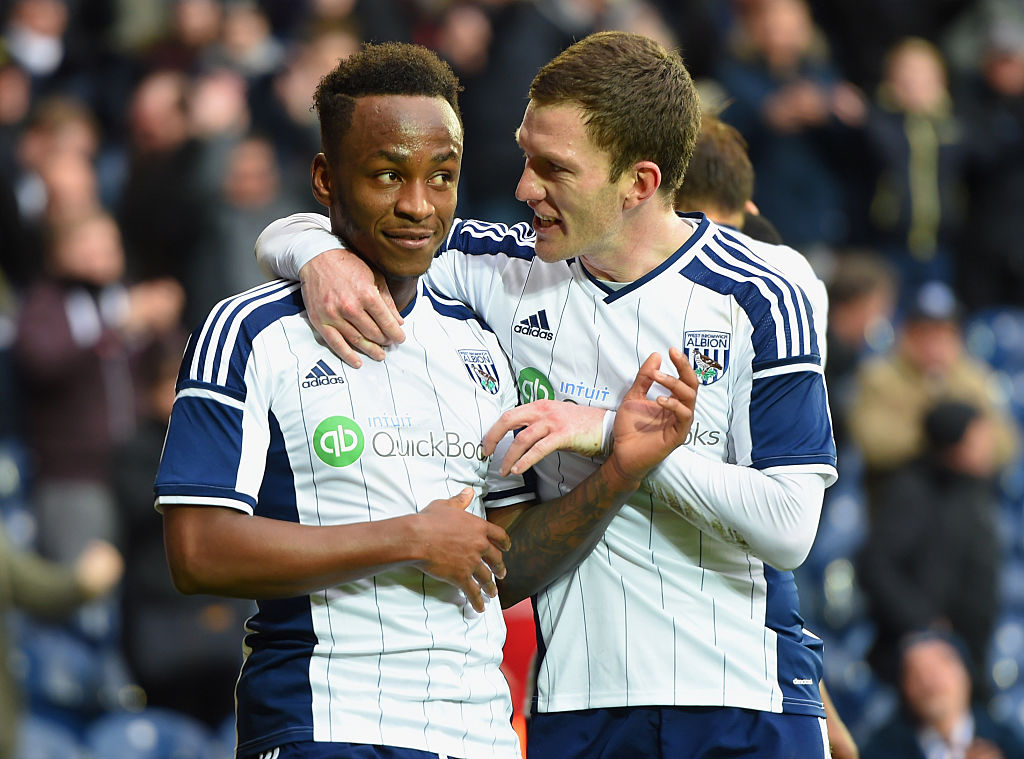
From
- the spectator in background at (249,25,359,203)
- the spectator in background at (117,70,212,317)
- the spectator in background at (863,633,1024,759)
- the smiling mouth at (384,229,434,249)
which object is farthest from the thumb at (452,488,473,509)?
the spectator in background at (249,25,359,203)

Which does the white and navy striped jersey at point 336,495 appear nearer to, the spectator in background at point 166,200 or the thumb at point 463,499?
the thumb at point 463,499

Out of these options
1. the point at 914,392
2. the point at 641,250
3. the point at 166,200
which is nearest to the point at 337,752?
the point at 641,250

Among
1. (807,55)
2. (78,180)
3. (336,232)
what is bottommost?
(336,232)

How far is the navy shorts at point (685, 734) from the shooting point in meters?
3.18

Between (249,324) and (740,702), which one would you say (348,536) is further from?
(740,702)

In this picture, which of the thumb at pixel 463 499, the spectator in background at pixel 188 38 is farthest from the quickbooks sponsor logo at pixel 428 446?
the spectator in background at pixel 188 38

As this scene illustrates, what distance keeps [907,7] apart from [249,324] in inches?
396

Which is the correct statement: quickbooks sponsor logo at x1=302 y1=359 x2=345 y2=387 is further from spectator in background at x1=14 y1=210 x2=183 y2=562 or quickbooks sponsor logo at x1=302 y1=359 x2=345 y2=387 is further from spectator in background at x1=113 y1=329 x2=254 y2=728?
spectator in background at x1=14 y1=210 x2=183 y2=562

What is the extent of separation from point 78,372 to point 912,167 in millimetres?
5932

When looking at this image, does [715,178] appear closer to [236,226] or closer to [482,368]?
[482,368]

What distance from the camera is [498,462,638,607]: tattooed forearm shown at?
312cm

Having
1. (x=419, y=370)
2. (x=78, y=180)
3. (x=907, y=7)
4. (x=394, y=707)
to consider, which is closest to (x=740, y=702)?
(x=394, y=707)

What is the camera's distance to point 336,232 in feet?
10.8

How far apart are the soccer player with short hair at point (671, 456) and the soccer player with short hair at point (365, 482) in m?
0.13
